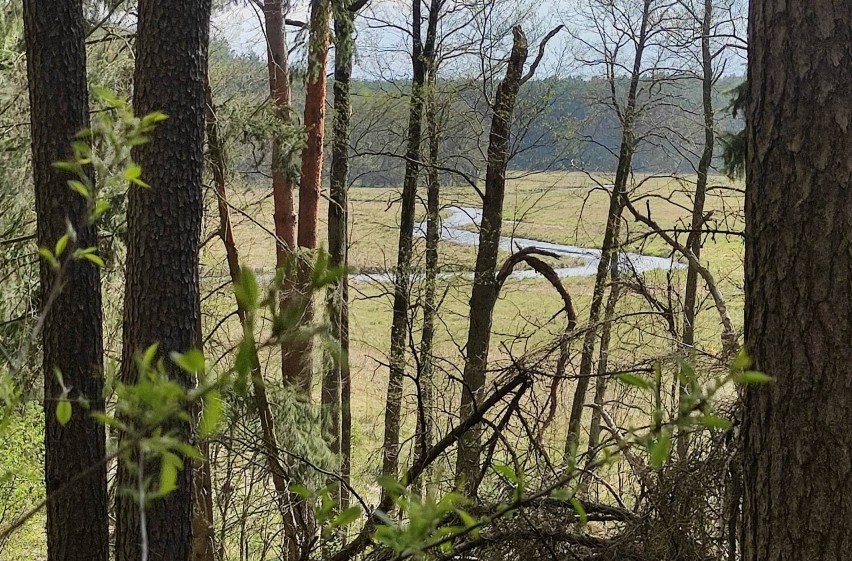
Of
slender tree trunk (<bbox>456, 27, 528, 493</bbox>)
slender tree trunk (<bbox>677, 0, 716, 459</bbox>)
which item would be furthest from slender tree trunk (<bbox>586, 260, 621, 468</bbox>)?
slender tree trunk (<bbox>456, 27, 528, 493</bbox>)

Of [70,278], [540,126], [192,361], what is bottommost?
[70,278]

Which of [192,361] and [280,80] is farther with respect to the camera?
[280,80]

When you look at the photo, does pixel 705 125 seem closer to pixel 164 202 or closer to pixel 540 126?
pixel 540 126

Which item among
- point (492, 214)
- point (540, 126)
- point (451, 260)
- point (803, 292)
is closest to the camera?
point (803, 292)

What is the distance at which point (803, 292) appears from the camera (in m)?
1.97

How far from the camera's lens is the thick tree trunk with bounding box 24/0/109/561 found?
3289mm

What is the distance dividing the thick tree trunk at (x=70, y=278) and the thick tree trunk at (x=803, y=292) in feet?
8.88

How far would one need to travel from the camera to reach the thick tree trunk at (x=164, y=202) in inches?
143

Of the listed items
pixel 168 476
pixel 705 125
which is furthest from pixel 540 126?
pixel 168 476

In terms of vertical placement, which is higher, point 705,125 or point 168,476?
point 705,125

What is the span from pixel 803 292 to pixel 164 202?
2.90m

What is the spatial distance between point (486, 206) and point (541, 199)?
5.51 ft

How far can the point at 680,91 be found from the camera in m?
12.0

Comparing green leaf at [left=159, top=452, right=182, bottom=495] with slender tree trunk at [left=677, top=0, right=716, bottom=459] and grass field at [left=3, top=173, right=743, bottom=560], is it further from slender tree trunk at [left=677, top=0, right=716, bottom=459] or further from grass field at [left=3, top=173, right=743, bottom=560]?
slender tree trunk at [left=677, top=0, right=716, bottom=459]
